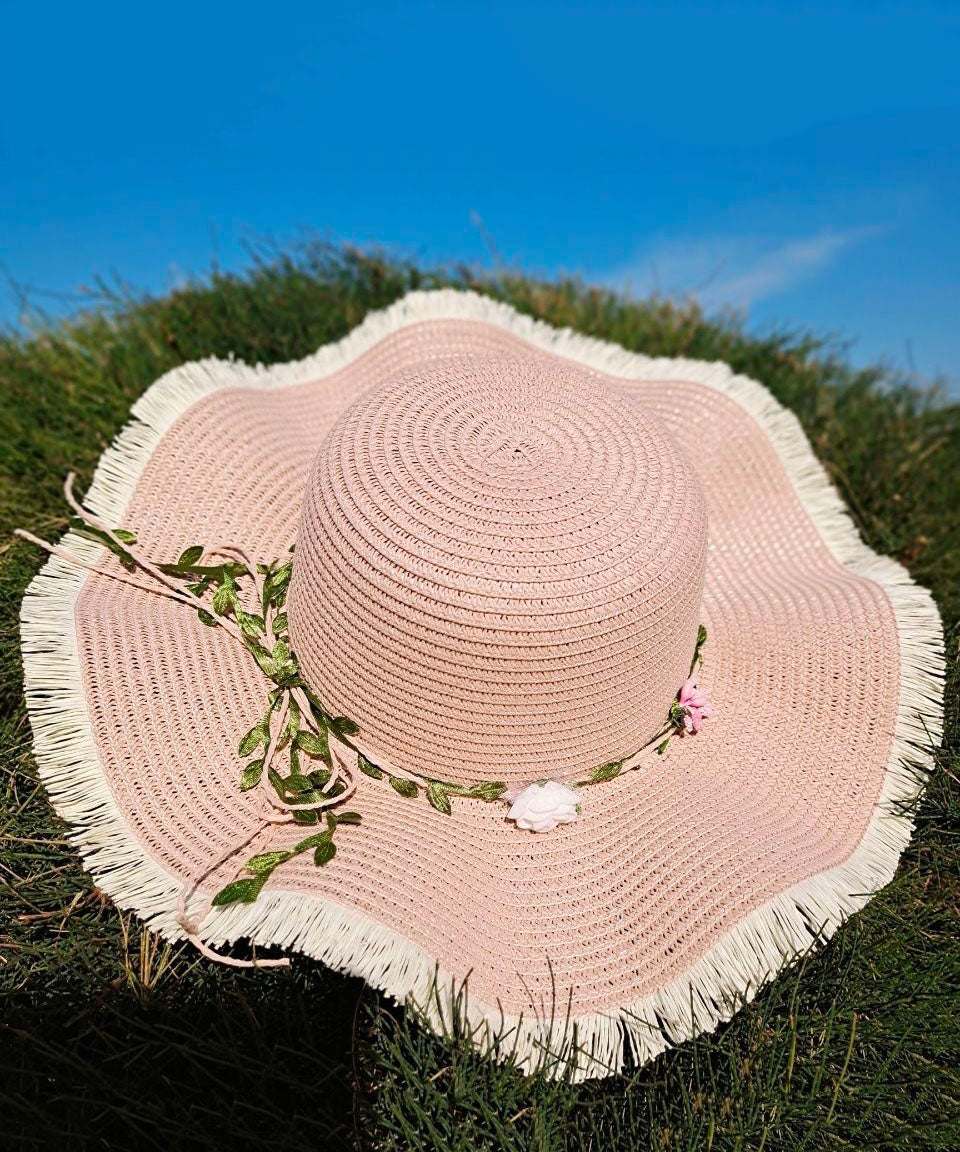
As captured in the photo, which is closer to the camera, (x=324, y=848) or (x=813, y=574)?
(x=324, y=848)

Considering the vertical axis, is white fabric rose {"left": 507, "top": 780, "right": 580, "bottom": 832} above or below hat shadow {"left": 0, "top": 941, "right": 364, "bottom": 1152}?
above

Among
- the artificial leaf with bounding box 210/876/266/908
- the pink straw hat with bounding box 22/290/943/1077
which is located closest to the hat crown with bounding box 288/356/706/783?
the pink straw hat with bounding box 22/290/943/1077

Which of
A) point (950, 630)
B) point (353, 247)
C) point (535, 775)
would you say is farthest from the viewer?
point (353, 247)

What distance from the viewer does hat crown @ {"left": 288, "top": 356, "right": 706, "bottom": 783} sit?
5.43 ft

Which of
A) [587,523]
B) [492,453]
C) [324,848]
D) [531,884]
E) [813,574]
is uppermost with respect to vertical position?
[492,453]

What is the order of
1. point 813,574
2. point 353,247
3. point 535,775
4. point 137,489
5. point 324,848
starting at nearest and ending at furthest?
point 324,848 → point 535,775 → point 137,489 → point 813,574 → point 353,247

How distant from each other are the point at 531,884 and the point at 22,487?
2005mm

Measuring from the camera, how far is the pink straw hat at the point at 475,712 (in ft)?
5.25

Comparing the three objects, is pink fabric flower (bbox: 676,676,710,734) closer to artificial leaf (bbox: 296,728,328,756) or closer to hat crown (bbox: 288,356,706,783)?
hat crown (bbox: 288,356,706,783)

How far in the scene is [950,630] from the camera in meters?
2.54

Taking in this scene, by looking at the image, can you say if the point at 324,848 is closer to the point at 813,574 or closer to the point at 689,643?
the point at 689,643

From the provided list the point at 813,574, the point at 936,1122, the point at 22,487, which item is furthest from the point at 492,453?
the point at 22,487

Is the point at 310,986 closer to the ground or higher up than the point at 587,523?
closer to the ground

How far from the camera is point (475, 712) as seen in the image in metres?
1.74
